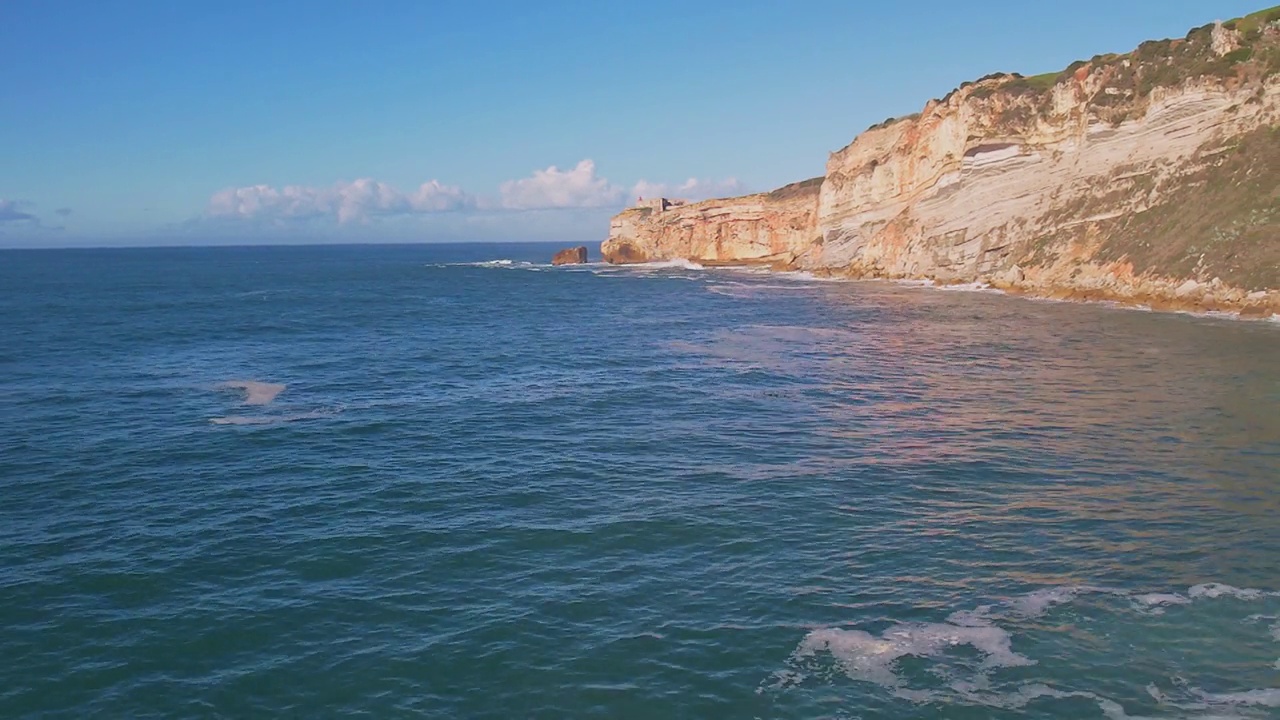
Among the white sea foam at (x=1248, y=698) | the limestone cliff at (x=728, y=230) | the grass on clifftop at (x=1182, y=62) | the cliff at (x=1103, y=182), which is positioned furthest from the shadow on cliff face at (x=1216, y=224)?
the limestone cliff at (x=728, y=230)

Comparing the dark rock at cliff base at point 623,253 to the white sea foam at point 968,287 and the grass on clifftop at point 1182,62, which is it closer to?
the white sea foam at point 968,287

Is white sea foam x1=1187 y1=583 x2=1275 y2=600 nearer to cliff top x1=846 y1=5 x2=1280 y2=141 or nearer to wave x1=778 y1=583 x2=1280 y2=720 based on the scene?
wave x1=778 y1=583 x2=1280 y2=720

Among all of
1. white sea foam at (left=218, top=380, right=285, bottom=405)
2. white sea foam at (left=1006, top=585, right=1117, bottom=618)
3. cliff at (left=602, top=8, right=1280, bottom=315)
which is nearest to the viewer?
white sea foam at (left=1006, top=585, right=1117, bottom=618)

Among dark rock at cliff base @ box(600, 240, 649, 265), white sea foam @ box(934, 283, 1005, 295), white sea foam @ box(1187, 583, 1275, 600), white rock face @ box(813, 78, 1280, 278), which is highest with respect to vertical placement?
white rock face @ box(813, 78, 1280, 278)

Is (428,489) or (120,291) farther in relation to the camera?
(120,291)

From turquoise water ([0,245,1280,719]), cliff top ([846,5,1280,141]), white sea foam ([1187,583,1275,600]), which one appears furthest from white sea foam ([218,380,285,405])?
cliff top ([846,5,1280,141])

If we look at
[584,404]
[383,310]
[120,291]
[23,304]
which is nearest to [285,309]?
[383,310]

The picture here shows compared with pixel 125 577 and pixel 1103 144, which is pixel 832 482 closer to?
pixel 125 577

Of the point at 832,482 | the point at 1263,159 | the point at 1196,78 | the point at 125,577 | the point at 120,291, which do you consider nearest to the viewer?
the point at 125,577
